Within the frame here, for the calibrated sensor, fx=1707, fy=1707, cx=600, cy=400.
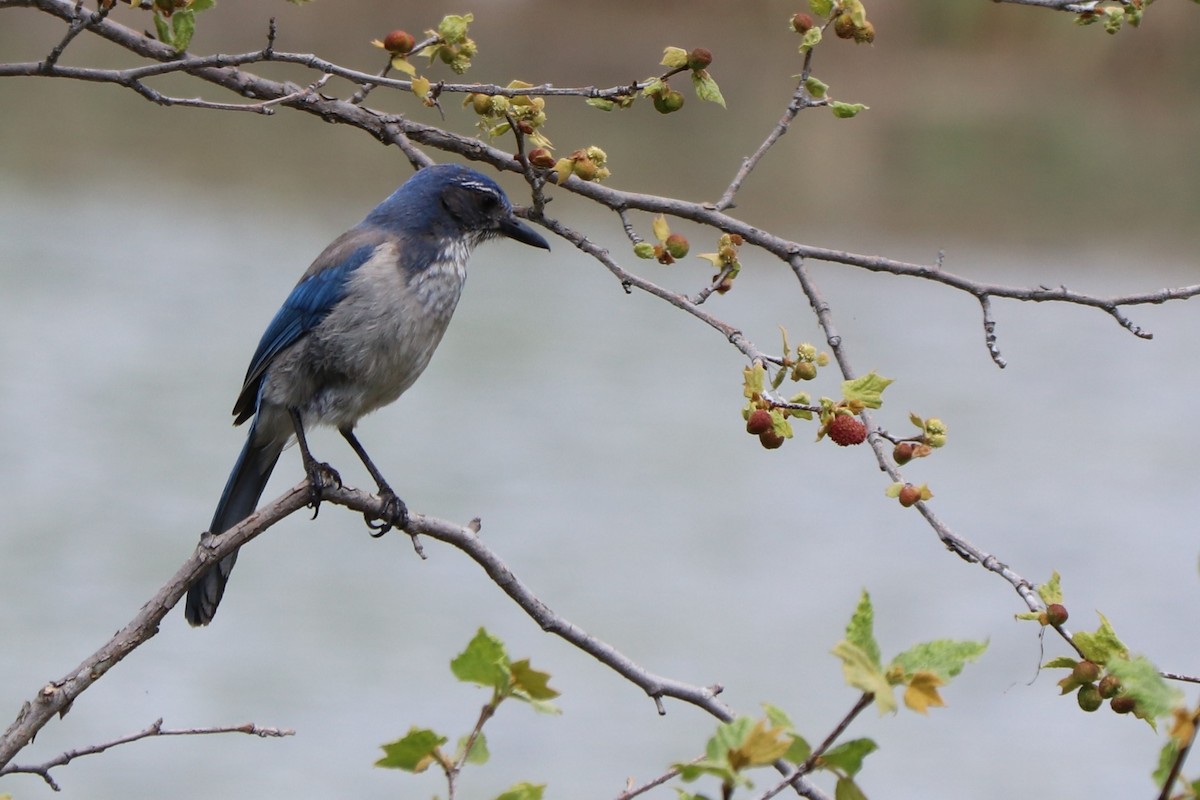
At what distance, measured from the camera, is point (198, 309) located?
13.0m

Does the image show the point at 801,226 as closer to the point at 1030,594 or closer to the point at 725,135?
the point at 725,135

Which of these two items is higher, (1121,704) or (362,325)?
(362,325)

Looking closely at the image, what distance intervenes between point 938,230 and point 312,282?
13093 millimetres

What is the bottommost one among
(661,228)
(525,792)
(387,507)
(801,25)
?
(525,792)

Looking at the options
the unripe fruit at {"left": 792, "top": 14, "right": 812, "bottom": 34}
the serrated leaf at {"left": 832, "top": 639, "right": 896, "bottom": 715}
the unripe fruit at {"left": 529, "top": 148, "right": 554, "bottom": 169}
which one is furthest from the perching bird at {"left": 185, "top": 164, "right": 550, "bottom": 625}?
the serrated leaf at {"left": 832, "top": 639, "right": 896, "bottom": 715}

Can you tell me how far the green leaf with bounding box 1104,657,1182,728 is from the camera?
1590 millimetres

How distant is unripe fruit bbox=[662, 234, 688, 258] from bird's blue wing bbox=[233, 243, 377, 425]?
1.25 m

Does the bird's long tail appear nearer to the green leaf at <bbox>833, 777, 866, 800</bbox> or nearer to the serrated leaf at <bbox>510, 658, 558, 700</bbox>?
the serrated leaf at <bbox>510, 658, 558, 700</bbox>

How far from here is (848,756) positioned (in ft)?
5.59

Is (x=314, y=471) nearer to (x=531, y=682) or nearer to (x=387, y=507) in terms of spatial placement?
(x=387, y=507)

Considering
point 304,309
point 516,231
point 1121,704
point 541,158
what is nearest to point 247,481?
point 304,309

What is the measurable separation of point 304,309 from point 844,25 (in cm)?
Result: 171

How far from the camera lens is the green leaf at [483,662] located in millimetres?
1778

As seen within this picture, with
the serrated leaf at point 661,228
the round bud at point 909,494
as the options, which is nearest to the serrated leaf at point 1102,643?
the round bud at point 909,494
